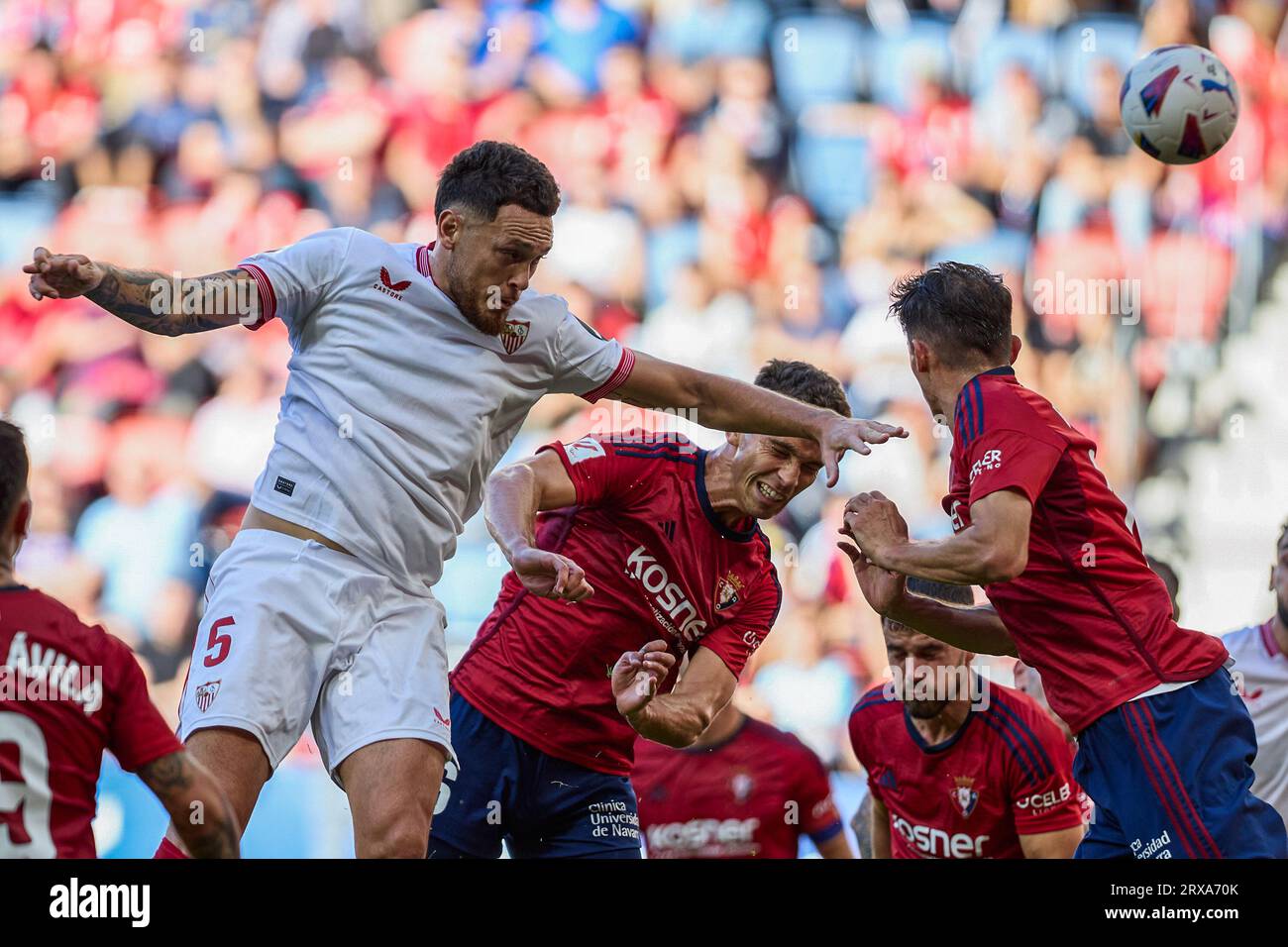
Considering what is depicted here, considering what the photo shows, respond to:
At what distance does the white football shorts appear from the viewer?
11.5ft

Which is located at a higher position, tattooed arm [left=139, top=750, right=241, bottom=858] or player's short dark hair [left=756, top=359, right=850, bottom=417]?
player's short dark hair [left=756, top=359, right=850, bottom=417]

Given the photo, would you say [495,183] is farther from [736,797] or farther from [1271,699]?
[1271,699]

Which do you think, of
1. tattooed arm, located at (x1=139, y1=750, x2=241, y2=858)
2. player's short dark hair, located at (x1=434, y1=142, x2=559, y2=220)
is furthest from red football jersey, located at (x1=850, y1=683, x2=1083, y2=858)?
tattooed arm, located at (x1=139, y1=750, x2=241, y2=858)

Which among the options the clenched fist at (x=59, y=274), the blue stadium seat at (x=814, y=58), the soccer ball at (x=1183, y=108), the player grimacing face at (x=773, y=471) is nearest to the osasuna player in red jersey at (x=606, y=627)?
the player grimacing face at (x=773, y=471)

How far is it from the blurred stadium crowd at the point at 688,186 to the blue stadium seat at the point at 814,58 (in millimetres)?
18

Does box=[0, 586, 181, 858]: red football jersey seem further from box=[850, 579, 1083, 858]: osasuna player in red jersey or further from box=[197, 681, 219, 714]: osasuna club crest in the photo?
box=[850, 579, 1083, 858]: osasuna player in red jersey

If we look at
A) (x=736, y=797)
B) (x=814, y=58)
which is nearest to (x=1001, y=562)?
(x=736, y=797)

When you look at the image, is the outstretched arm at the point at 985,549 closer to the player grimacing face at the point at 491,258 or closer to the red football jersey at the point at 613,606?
the red football jersey at the point at 613,606

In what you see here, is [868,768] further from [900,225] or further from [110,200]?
[110,200]

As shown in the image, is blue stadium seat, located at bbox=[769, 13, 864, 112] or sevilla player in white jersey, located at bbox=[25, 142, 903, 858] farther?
blue stadium seat, located at bbox=[769, 13, 864, 112]

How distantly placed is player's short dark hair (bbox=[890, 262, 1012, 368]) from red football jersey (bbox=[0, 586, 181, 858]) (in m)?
2.10
